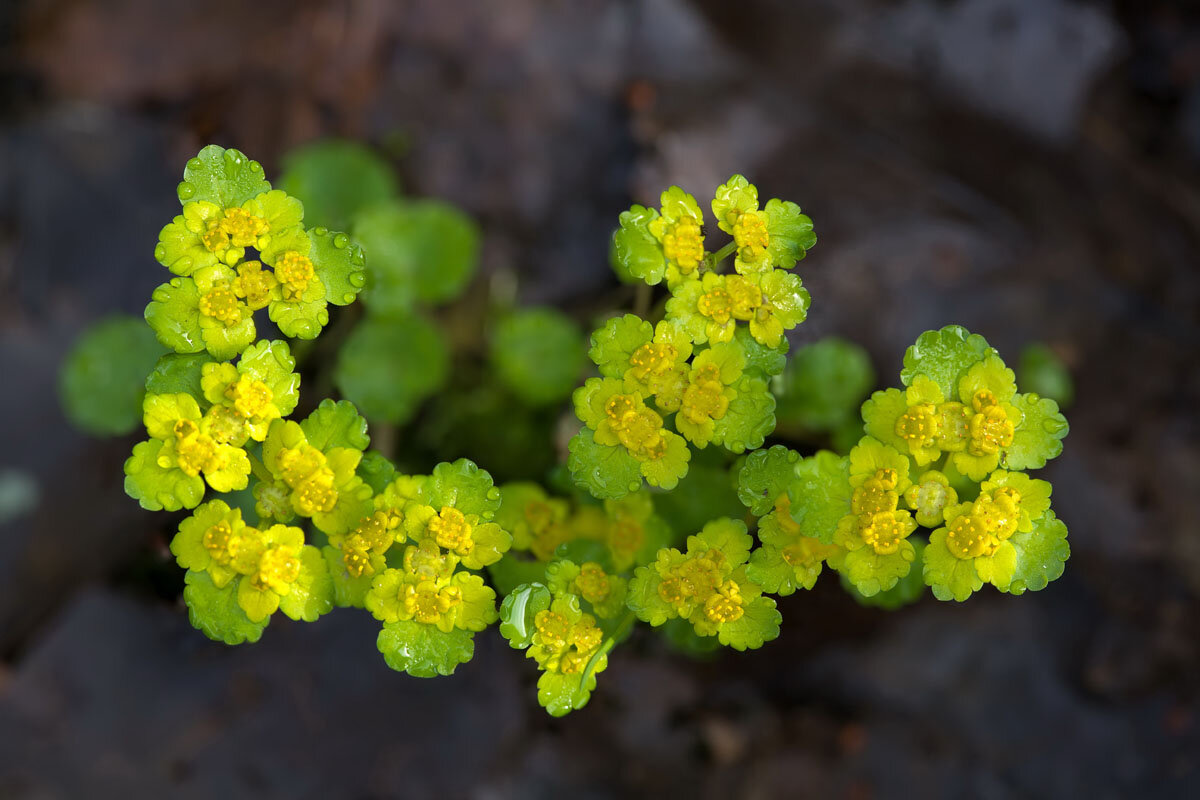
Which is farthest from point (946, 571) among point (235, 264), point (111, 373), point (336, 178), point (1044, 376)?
point (111, 373)

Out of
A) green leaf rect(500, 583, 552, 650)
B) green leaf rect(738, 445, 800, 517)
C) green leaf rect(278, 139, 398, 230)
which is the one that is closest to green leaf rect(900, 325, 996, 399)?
green leaf rect(738, 445, 800, 517)

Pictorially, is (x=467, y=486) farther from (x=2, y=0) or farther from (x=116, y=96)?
(x=2, y=0)

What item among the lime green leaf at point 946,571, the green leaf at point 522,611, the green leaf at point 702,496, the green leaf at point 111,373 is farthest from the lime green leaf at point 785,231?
the green leaf at point 111,373

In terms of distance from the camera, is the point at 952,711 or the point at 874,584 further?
the point at 952,711

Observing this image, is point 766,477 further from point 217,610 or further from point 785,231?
point 217,610

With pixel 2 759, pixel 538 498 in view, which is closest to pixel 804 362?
pixel 538 498
